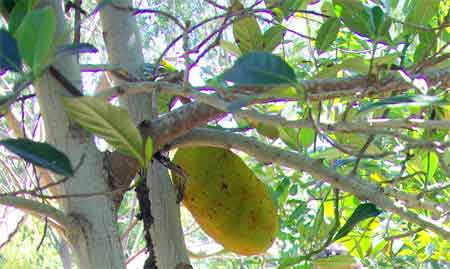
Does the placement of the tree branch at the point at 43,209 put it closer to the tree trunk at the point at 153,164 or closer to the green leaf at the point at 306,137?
the tree trunk at the point at 153,164

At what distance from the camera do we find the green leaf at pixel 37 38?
426 millimetres

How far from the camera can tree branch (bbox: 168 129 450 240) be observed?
24.1 inches

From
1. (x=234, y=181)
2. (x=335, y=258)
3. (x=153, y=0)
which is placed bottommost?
(x=335, y=258)

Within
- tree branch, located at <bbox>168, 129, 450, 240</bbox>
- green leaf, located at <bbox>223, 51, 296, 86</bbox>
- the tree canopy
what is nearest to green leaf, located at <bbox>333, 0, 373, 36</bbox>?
the tree canopy

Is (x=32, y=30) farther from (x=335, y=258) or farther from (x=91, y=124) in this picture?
(x=335, y=258)

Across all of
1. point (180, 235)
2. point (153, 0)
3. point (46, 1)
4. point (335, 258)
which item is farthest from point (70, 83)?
point (153, 0)

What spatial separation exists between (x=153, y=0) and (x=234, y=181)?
2.10 metres

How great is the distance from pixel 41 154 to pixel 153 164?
255 mm

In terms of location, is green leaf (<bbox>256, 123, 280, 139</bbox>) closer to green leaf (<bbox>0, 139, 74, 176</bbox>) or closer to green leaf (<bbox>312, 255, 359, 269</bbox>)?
green leaf (<bbox>312, 255, 359, 269</bbox>)

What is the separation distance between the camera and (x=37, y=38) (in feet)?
1.41

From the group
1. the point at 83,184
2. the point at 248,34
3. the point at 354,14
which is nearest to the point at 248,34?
the point at 248,34

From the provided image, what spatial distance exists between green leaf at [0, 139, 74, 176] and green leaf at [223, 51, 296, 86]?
13 centimetres

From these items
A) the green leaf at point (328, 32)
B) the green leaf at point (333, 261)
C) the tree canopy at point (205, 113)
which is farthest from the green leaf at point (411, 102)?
the green leaf at point (333, 261)

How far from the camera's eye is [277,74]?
412mm
